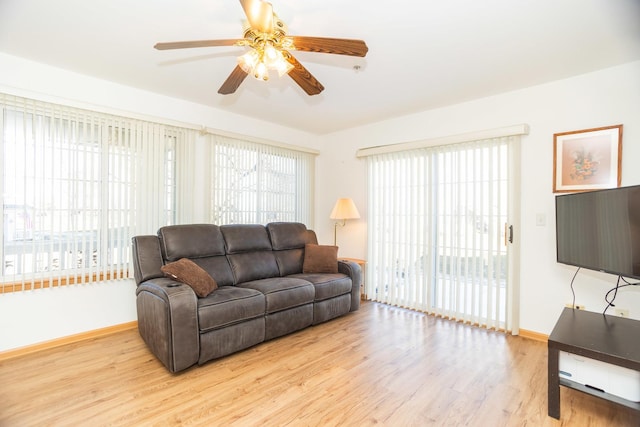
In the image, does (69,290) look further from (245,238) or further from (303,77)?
(303,77)

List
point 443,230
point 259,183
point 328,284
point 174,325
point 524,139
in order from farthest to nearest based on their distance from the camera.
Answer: point 259,183 → point 443,230 → point 328,284 → point 524,139 → point 174,325

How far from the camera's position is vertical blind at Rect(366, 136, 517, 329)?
3.23 meters

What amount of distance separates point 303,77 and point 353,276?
2.41 metres

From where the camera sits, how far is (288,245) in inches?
152

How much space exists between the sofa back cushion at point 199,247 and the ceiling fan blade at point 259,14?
2178mm

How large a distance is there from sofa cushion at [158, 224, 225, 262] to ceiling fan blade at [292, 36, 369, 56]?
216 centimetres

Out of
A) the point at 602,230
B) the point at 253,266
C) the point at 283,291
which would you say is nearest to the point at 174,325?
the point at 283,291

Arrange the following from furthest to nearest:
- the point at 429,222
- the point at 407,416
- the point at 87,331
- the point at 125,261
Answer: the point at 429,222, the point at 125,261, the point at 87,331, the point at 407,416

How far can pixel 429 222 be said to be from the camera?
3.72m

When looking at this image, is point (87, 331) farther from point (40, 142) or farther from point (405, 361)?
point (405, 361)

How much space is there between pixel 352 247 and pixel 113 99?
11.4ft

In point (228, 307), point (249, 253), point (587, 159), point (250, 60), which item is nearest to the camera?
point (250, 60)

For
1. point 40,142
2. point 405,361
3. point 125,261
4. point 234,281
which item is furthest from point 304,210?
point 40,142

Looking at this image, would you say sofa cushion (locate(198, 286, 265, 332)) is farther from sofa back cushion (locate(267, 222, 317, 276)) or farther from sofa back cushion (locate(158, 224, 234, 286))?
sofa back cushion (locate(267, 222, 317, 276))
